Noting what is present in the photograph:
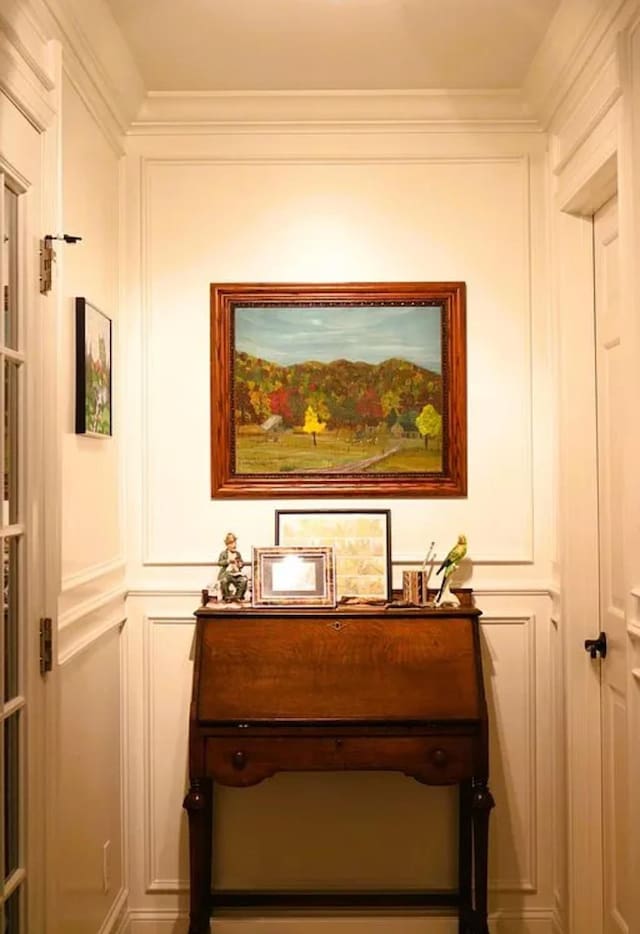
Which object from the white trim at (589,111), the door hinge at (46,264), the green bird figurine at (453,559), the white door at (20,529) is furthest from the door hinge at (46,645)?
the white trim at (589,111)

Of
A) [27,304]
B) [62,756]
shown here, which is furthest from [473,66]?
[62,756]

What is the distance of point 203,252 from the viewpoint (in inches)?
116

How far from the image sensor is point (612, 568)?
8.34ft

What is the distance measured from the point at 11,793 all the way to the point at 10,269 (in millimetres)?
1107

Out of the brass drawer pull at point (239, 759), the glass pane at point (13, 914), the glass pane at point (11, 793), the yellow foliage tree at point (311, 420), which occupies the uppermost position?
the yellow foliage tree at point (311, 420)

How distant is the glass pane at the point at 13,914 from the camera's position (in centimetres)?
182

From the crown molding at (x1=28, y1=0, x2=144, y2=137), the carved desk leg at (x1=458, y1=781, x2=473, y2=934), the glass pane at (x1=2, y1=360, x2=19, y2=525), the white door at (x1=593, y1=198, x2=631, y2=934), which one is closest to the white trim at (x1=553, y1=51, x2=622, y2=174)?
the white door at (x1=593, y1=198, x2=631, y2=934)

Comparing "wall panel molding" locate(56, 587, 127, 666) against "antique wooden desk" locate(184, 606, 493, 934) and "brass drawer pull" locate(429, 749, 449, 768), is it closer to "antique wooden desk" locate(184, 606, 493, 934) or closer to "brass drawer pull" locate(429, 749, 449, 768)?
"antique wooden desk" locate(184, 606, 493, 934)

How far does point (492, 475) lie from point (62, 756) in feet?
5.21

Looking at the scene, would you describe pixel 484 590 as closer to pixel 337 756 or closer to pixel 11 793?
pixel 337 756

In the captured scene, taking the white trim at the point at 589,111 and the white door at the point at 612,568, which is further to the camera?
the white door at the point at 612,568

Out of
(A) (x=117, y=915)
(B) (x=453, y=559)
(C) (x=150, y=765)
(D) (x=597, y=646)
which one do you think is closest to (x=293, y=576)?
(B) (x=453, y=559)

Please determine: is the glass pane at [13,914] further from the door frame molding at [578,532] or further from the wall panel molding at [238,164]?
the door frame molding at [578,532]

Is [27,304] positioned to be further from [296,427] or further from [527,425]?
[527,425]
